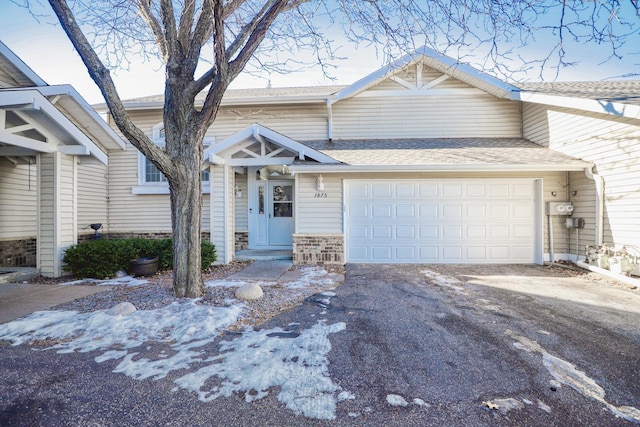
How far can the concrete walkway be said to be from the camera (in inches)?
176

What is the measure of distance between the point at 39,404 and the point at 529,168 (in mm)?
8941


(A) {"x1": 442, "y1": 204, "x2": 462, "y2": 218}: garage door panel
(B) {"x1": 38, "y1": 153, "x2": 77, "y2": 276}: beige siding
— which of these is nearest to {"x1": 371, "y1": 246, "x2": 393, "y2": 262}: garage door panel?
(A) {"x1": 442, "y1": 204, "x2": 462, "y2": 218}: garage door panel

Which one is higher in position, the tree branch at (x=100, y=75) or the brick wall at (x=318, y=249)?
the tree branch at (x=100, y=75)

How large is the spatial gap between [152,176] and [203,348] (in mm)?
8414

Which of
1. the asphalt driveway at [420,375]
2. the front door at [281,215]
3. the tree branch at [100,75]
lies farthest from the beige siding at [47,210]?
the front door at [281,215]

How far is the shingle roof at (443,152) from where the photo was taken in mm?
7688

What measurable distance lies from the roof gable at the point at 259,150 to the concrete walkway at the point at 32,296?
3808 mm

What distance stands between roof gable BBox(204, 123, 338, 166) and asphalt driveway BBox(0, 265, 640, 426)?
162 inches

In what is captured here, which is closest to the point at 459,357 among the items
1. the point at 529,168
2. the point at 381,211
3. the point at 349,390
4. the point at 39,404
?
the point at 349,390

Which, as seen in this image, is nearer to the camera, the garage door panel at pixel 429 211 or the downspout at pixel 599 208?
the downspout at pixel 599 208

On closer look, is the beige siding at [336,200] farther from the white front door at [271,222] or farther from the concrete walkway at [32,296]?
the concrete walkway at [32,296]

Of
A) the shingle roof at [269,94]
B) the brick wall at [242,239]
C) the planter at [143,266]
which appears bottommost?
the planter at [143,266]

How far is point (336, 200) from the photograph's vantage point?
838 centimetres

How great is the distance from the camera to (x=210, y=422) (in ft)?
7.01
